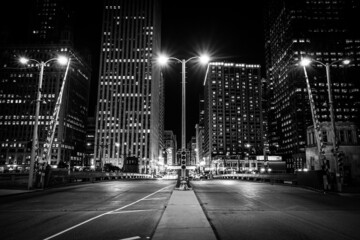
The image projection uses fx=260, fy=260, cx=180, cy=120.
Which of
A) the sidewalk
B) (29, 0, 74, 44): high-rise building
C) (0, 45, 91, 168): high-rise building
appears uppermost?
(29, 0, 74, 44): high-rise building

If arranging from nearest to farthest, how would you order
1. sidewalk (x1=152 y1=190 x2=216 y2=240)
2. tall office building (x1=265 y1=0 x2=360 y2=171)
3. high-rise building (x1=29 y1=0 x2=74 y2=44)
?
sidewalk (x1=152 y1=190 x2=216 y2=240) < tall office building (x1=265 y1=0 x2=360 y2=171) < high-rise building (x1=29 y1=0 x2=74 y2=44)

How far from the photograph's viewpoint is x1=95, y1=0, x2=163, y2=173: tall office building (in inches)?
6122

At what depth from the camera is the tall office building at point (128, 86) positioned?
156m

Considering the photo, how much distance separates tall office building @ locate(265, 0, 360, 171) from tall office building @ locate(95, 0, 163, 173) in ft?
293

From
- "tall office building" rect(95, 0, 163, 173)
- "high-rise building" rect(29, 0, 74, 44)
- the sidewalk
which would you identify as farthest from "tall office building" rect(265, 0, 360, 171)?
"high-rise building" rect(29, 0, 74, 44)

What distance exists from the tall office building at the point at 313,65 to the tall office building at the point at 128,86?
293 ft

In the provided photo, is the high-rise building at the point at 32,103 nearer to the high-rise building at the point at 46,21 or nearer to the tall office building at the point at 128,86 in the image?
the tall office building at the point at 128,86

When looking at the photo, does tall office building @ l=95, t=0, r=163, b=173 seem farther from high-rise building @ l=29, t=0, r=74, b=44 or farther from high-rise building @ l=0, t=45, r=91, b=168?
high-rise building @ l=29, t=0, r=74, b=44

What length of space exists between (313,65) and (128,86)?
11174 centimetres

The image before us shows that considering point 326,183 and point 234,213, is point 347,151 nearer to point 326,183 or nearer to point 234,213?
point 326,183

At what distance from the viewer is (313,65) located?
15562 cm

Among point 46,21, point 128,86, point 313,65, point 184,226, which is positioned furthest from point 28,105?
point 313,65

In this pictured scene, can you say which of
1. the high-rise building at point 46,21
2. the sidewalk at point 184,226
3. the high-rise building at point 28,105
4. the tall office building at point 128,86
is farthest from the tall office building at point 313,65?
the high-rise building at point 46,21

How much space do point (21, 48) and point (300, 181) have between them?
172360mm
